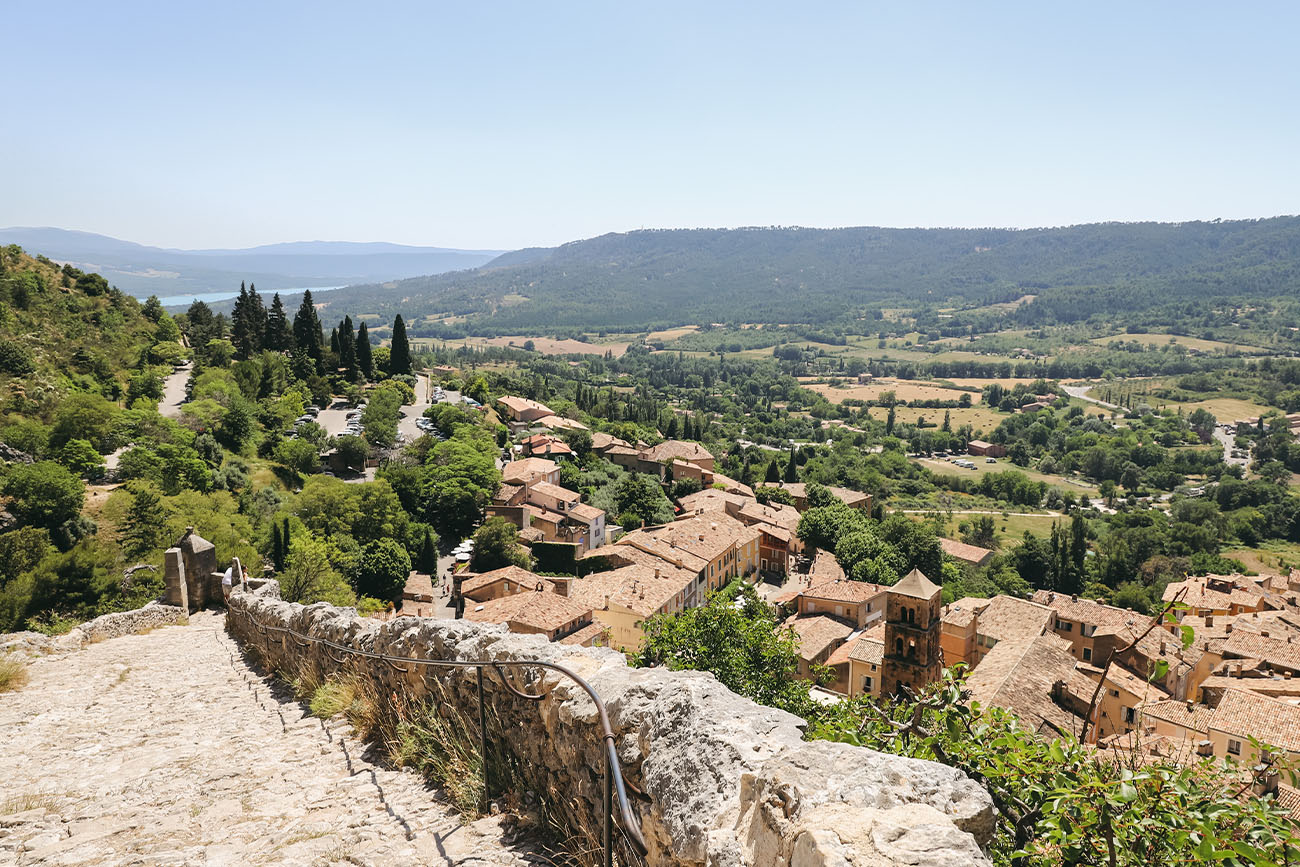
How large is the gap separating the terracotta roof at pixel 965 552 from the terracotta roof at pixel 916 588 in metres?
31.3

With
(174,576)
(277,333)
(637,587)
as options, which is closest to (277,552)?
(174,576)

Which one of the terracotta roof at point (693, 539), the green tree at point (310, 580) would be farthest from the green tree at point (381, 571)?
the terracotta roof at point (693, 539)

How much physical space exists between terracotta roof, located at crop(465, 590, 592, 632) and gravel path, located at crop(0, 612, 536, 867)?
15.3 m

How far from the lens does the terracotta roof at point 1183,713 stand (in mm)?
17719

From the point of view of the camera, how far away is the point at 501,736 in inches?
194

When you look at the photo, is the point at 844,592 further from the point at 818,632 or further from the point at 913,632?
the point at 913,632

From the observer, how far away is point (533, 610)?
25.2m

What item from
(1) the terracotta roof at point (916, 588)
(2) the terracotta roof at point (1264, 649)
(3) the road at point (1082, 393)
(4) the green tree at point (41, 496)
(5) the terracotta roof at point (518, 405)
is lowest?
(3) the road at point (1082, 393)

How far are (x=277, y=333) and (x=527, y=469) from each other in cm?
2521

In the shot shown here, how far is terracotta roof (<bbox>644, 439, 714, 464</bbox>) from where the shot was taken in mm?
58306

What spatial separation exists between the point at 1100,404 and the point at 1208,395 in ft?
63.9

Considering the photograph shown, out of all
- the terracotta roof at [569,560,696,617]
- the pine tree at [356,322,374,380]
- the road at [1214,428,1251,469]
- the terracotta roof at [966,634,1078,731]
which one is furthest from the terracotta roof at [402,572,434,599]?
the road at [1214,428,1251,469]

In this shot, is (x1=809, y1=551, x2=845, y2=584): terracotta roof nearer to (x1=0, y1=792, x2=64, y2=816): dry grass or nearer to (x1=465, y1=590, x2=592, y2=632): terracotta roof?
(x1=465, y1=590, x2=592, y2=632): terracotta roof

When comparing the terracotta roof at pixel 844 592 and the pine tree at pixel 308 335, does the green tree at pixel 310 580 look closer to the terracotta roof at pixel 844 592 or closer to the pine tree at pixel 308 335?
the terracotta roof at pixel 844 592
